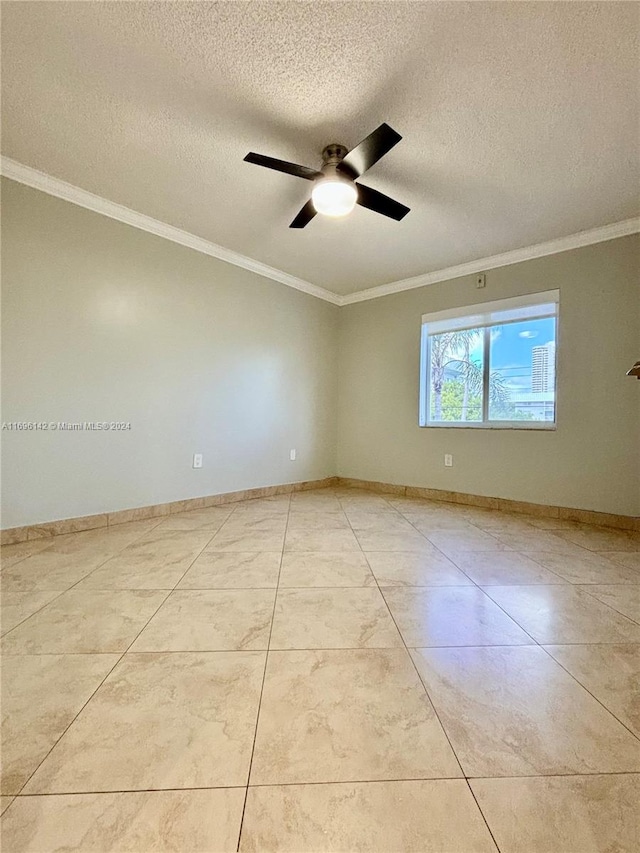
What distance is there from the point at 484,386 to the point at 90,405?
3464 mm

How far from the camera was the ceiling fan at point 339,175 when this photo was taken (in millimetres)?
1767

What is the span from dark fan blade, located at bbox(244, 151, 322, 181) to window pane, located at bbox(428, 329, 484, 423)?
7.94 feet

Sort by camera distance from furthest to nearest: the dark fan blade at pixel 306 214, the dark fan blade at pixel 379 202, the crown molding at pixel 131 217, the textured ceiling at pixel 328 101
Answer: the crown molding at pixel 131 217
the dark fan blade at pixel 306 214
the dark fan blade at pixel 379 202
the textured ceiling at pixel 328 101

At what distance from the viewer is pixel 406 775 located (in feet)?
2.63

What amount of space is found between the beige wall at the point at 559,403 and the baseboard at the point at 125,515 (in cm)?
129

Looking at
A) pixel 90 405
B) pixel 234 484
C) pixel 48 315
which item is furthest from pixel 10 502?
pixel 234 484

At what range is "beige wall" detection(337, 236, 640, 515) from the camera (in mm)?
2846

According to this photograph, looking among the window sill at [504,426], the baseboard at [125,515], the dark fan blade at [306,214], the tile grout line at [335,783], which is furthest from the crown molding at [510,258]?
the tile grout line at [335,783]

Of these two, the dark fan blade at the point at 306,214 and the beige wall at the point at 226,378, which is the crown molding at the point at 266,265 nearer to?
the beige wall at the point at 226,378

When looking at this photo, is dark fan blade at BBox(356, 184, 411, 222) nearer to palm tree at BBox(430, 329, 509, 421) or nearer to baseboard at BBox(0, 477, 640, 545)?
palm tree at BBox(430, 329, 509, 421)

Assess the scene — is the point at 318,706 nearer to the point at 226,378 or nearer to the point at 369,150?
the point at 369,150

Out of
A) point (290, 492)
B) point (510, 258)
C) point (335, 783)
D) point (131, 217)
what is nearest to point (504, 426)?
point (510, 258)

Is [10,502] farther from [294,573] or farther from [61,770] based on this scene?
[61,770]

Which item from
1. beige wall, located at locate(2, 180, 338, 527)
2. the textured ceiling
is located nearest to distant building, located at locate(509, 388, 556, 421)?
the textured ceiling
